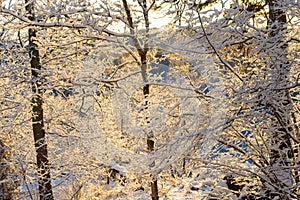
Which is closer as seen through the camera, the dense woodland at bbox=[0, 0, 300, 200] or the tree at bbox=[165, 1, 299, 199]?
the tree at bbox=[165, 1, 299, 199]

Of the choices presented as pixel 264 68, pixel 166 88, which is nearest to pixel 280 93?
pixel 264 68

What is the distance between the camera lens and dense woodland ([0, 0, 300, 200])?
3.10 m

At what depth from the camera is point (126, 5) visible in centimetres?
636

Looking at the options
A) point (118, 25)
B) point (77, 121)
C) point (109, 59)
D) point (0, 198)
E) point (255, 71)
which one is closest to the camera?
point (255, 71)

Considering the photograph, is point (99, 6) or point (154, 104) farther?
point (154, 104)

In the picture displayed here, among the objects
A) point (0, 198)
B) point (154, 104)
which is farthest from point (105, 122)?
point (0, 198)

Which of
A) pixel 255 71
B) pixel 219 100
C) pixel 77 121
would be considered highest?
pixel 255 71

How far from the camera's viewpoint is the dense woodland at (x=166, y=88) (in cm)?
310

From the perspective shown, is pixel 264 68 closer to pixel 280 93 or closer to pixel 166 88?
pixel 280 93

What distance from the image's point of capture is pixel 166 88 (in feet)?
23.8

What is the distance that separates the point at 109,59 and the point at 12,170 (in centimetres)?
307

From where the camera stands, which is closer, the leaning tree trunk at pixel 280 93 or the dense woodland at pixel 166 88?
the leaning tree trunk at pixel 280 93

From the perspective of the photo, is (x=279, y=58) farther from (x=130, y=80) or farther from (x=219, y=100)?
(x=130, y=80)

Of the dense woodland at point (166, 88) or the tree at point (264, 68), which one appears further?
the dense woodland at point (166, 88)
